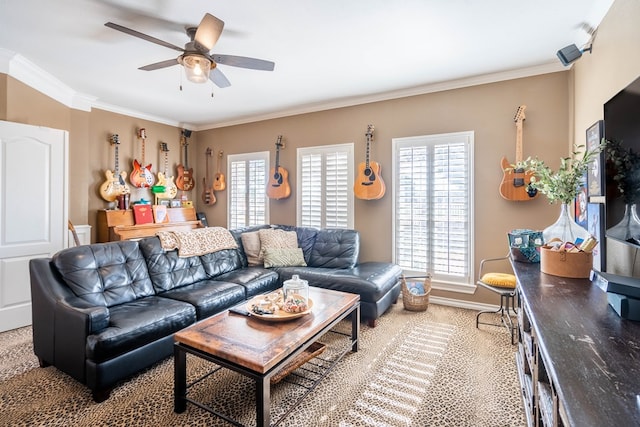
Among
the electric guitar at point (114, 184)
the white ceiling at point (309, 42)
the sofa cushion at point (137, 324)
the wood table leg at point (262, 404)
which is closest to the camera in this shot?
the wood table leg at point (262, 404)

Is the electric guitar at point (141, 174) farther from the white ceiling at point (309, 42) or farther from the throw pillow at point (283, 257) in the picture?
the throw pillow at point (283, 257)

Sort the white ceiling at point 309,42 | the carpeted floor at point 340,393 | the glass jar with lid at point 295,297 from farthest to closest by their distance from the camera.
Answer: the white ceiling at point 309,42, the glass jar with lid at point 295,297, the carpeted floor at point 340,393

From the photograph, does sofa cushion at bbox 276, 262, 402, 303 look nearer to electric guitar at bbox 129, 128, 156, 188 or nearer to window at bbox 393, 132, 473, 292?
window at bbox 393, 132, 473, 292

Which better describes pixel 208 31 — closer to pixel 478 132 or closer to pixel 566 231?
pixel 566 231

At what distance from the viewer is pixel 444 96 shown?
3.68 meters

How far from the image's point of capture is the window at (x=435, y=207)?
3580mm

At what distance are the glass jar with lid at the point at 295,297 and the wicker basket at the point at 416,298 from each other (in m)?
1.70

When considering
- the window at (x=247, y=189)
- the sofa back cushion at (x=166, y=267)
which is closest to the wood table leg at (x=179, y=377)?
the sofa back cushion at (x=166, y=267)

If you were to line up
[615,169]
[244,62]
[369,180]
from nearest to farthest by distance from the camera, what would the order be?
[615,169], [244,62], [369,180]

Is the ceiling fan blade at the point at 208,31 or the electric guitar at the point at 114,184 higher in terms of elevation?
the ceiling fan blade at the point at 208,31

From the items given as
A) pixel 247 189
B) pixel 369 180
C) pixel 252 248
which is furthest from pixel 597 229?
pixel 247 189

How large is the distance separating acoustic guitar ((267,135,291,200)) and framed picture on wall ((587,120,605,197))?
3546 millimetres

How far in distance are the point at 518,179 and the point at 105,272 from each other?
4096 millimetres

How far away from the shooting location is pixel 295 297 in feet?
7.20
